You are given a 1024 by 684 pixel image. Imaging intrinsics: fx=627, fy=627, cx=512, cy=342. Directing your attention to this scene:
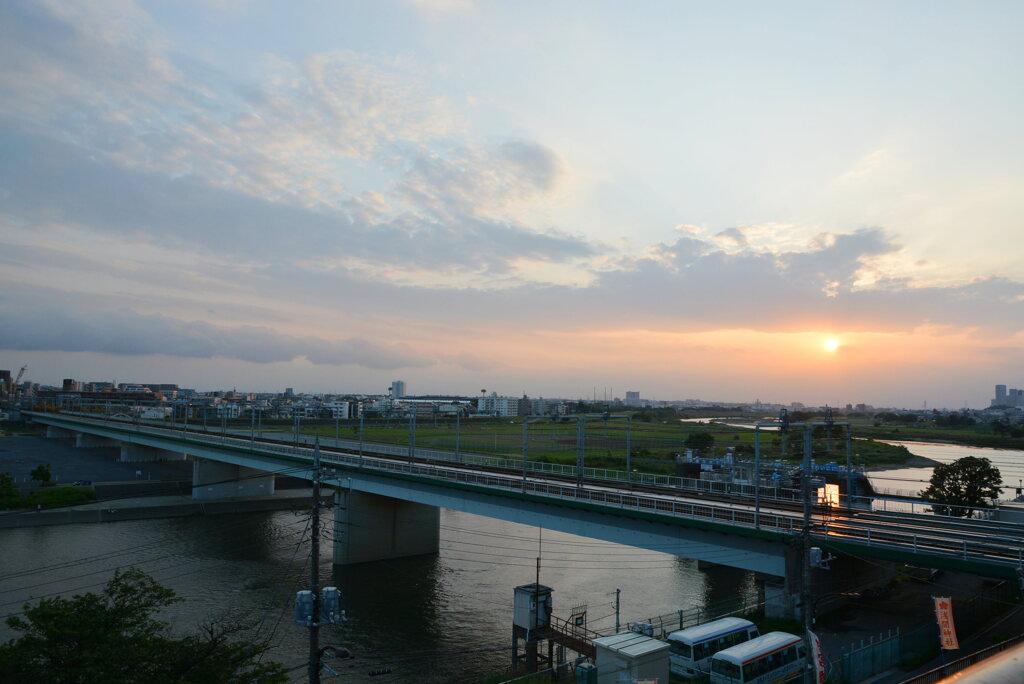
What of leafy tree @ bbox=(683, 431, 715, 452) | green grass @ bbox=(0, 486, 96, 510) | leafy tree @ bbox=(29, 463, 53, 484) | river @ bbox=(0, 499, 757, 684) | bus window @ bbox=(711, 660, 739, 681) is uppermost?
leafy tree @ bbox=(683, 431, 715, 452)

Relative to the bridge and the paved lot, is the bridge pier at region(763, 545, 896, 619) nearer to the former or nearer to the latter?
the bridge

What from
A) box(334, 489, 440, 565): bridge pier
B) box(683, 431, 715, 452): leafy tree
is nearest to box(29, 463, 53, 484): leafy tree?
box(334, 489, 440, 565): bridge pier

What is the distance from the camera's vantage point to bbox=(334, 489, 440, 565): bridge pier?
44.3 m

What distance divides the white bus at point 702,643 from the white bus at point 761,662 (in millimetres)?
1235

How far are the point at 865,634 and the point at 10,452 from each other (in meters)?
121

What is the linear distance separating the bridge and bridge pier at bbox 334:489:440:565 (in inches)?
2.9

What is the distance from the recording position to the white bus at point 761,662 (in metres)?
20.0

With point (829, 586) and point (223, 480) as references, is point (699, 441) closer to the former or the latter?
point (829, 586)

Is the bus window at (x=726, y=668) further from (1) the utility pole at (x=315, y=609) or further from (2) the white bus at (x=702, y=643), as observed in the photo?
(1) the utility pole at (x=315, y=609)

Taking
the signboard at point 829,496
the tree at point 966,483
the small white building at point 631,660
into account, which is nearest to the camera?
the small white building at point 631,660

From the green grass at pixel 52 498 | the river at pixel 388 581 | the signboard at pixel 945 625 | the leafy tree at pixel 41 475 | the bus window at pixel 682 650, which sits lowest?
the river at pixel 388 581

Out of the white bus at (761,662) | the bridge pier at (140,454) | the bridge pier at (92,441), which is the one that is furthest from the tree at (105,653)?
the bridge pier at (92,441)

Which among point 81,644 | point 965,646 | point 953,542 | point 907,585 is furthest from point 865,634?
point 81,644

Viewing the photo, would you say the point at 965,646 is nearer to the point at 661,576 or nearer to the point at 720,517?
the point at 720,517
